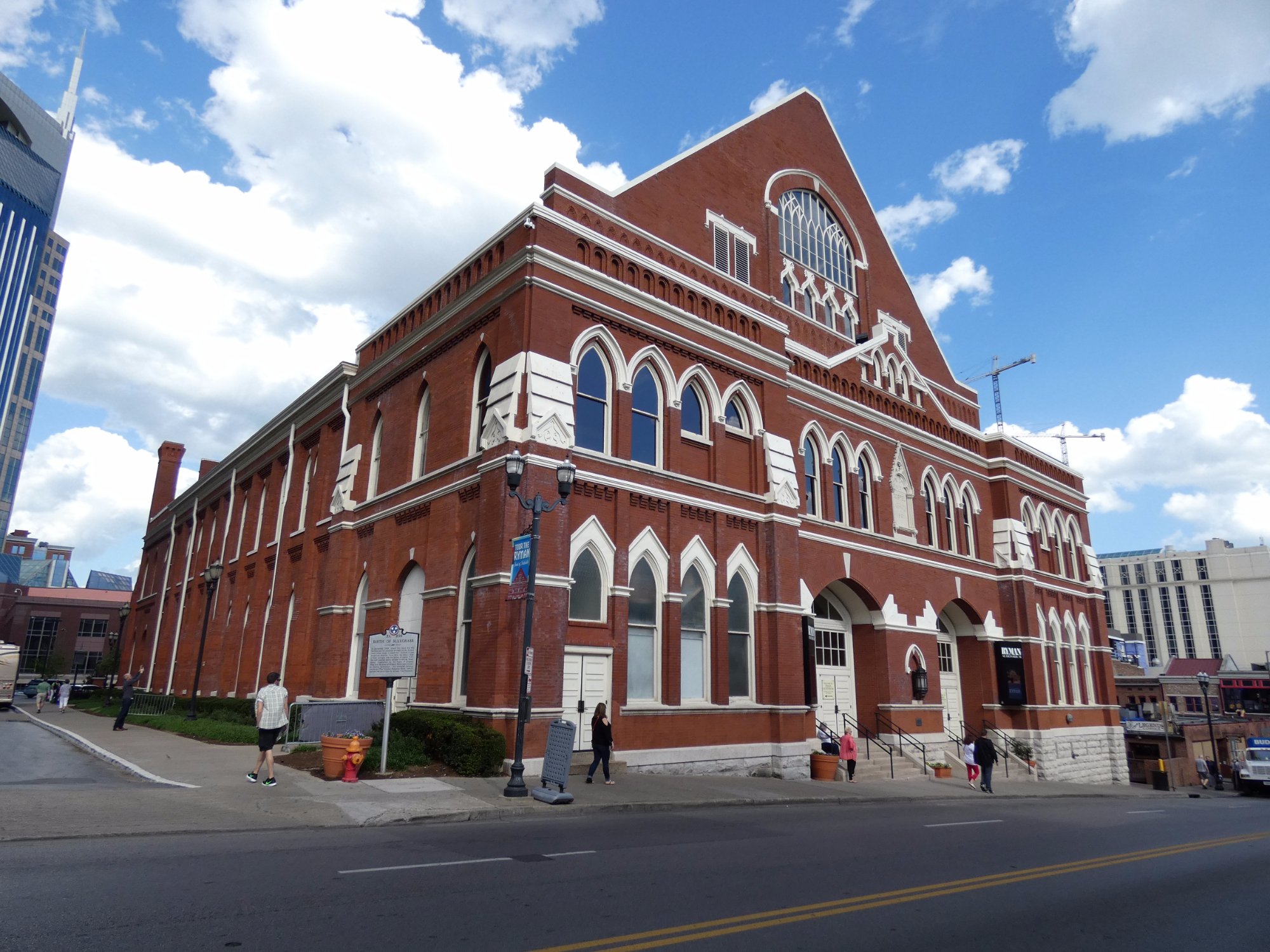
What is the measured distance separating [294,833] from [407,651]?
5915mm

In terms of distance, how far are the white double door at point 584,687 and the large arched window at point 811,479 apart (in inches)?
374

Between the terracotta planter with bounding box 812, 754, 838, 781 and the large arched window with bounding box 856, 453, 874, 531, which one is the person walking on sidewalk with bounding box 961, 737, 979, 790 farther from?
the large arched window with bounding box 856, 453, 874, 531

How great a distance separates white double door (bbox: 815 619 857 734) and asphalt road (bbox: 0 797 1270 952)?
42.9 ft

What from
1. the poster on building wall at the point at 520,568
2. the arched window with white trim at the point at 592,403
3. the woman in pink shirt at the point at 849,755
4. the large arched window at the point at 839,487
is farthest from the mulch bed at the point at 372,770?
the large arched window at the point at 839,487

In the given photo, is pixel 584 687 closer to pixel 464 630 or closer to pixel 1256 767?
pixel 464 630

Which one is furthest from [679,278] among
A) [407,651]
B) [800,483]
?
[407,651]

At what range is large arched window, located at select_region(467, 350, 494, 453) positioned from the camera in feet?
64.1

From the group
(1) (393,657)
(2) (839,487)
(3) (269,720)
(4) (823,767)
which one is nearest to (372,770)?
(1) (393,657)

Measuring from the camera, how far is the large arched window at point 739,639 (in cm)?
2031

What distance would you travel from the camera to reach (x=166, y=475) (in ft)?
187

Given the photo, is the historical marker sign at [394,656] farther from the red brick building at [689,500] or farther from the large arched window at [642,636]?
the large arched window at [642,636]

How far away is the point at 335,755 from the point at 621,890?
847cm

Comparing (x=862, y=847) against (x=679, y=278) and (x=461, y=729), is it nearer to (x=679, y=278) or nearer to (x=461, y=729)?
(x=461, y=729)

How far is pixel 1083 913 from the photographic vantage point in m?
7.39
